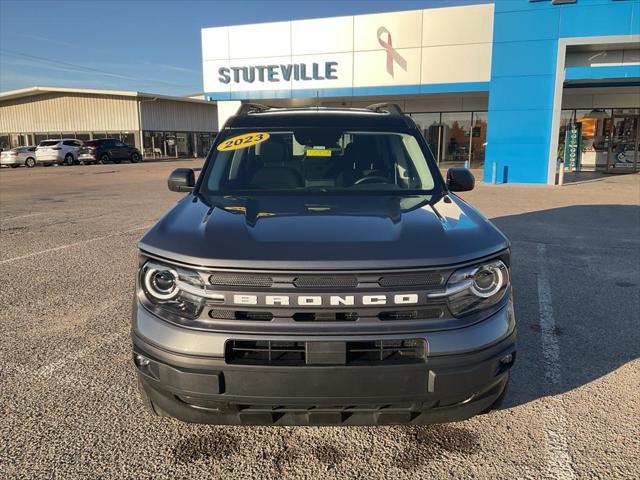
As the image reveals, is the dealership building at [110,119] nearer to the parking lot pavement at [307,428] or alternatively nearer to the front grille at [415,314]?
the parking lot pavement at [307,428]

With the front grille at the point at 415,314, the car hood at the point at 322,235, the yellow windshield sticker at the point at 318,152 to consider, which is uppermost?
the yellow windshield sticker at the point at 318,152

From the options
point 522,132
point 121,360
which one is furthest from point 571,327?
point 522,132

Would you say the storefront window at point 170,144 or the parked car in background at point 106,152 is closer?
the parked car in background at point 106,152

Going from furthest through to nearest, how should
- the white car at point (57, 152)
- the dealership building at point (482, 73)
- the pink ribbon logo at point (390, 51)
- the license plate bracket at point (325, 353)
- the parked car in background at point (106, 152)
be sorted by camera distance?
1. the parked car in background at point (106, 152)
2. the white car at point (57, 152)
3. the pink ribbon logo at point (390, 51)
4. the dealership building at point (482, 73)
5. the license plate bracket at point (325, 353)

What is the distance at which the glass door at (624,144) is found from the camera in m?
23.6

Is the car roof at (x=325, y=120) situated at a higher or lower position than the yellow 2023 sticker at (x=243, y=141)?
higher

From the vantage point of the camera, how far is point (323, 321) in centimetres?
215

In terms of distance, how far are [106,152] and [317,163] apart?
1441 inches

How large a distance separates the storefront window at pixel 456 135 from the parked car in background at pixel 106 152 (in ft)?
79.5

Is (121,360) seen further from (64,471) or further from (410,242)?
(410,242)

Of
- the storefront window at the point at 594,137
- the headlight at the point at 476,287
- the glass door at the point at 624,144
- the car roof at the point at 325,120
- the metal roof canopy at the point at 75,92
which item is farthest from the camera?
the metal roof canopy at the point at 75,92

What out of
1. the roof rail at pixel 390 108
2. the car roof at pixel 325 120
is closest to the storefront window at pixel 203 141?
the roof rail at pixel 390 108

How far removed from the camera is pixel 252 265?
2164 millimetres

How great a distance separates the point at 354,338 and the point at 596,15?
58.9ft
